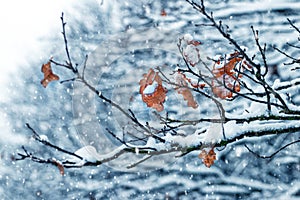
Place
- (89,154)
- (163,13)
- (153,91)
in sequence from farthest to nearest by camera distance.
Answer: (163,13) < (153,91) < (89,154)

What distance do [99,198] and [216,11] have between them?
3.30 metres

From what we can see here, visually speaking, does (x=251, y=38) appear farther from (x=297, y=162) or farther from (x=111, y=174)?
(x=111, y=174)

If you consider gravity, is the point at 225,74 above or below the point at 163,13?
below

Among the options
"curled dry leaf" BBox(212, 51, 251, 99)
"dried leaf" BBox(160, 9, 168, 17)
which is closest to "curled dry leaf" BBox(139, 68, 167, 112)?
"curled dry leaf" BBox(212, 51, 251, 99)

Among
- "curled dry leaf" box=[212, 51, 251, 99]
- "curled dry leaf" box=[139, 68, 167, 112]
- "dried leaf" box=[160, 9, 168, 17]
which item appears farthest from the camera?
"dried leaf" box=[160, 9, 168, 17]

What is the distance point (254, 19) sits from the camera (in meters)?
8.06

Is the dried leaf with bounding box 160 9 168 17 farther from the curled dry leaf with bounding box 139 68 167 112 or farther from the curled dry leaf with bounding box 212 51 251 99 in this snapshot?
the curled dry leaf with bounding box 212 51 251 99

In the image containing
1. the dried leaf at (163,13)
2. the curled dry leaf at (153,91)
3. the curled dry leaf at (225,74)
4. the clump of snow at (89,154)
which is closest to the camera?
the clump of snow at (89,154)

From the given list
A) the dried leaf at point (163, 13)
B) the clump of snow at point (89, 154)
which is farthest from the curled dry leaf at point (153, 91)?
the dried leaf at point (163, 13)

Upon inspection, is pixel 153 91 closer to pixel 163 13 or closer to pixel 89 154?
pixel 89 154

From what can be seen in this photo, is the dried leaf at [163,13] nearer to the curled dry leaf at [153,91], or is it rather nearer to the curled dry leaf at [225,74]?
the curled dry leaf at [153,91]

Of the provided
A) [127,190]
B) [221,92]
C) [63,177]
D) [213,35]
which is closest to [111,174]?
[127,190]

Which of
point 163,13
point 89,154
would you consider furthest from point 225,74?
point 163,13

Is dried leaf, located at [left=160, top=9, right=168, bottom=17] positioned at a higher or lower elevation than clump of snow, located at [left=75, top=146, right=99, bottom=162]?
higher
